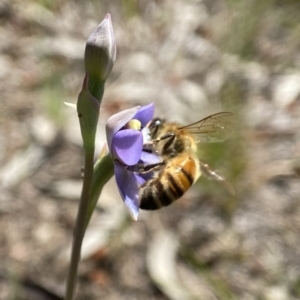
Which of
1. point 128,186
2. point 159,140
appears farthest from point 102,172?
point 159,140

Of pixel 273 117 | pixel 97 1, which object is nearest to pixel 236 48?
pixel 273 117

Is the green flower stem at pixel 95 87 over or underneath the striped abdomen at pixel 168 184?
over

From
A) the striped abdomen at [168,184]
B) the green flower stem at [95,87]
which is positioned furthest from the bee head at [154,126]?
the green flower stem at [95,87]

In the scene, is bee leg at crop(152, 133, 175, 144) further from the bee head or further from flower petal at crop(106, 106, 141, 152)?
flower petal at crop(106, 106, 141, 152)

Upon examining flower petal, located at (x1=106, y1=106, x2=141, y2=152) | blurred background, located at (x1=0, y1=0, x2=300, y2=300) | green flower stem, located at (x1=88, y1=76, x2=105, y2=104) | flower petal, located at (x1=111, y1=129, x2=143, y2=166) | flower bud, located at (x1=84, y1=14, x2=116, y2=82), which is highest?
flower bud, located at (x1=84, y1=14, x2=116, y2=82)

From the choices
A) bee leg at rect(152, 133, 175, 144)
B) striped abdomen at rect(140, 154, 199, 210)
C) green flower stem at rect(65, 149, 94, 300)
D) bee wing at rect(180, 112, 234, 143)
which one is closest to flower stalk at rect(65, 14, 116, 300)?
green flower stem at rect(65, 149, 94, 300)

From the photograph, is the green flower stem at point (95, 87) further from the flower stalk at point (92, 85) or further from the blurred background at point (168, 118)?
the blurred background at point (168, 118)

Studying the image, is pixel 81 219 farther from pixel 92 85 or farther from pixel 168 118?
pixel 168 118
